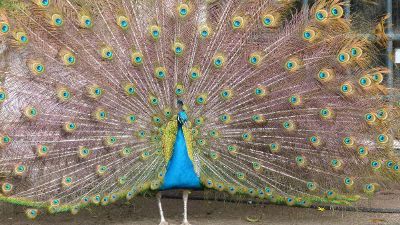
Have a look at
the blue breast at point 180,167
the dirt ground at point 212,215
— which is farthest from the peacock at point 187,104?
the dirt ground at point 212,215

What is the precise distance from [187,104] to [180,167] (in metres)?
0.53

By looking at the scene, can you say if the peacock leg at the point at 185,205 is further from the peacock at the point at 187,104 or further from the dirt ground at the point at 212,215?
the dirt ground at the point at 212,215

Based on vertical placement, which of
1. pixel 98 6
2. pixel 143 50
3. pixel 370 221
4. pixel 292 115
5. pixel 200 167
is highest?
pixel 98 6

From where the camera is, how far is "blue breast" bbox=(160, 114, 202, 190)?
5.67 metres

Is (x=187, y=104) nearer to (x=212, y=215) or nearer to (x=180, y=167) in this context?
(x=180, y=167)

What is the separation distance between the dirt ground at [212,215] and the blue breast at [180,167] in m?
0.74

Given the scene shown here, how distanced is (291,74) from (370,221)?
1.60m

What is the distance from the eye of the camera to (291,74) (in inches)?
231

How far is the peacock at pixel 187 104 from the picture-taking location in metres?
5.70

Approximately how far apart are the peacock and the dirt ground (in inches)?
22.4

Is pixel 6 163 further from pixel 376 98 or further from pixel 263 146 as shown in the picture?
pixel 376 98

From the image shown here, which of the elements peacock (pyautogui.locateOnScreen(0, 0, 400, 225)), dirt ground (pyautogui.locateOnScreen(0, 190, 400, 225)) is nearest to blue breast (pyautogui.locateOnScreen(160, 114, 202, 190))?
peacock (pyautogui.locateOnScreen(0, 0, 400, 225))

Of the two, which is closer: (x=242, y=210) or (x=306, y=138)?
(x=306, y=138)

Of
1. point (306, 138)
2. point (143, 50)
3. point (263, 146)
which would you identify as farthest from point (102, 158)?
point (306, 138)
